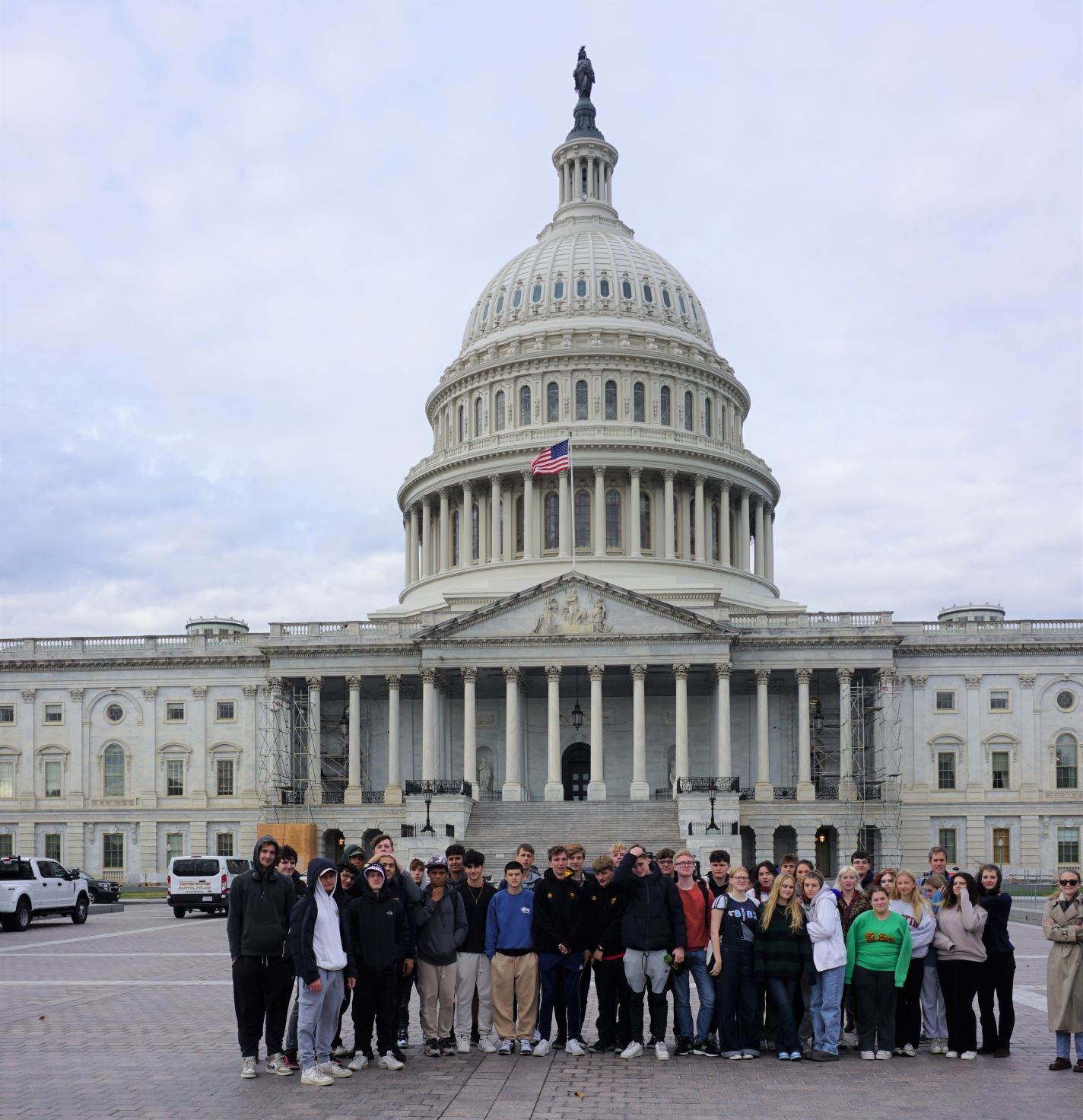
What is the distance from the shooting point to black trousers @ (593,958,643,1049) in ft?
58.8

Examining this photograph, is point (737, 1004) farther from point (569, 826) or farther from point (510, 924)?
point (569, 826)

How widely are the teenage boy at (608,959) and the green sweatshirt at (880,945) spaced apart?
282 cm

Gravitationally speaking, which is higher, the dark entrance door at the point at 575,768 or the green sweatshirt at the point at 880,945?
the green sweatshirt at the point at 880,945

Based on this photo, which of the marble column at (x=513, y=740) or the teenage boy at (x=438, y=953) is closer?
the teenage boy at (x=438, y=953)

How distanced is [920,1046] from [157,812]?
6320 cm

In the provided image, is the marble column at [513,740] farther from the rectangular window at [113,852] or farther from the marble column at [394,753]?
the rectangular window at [113,852]

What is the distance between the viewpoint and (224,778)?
3002 inches

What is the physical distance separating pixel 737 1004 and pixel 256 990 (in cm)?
594

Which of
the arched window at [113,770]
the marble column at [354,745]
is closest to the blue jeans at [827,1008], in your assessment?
the marble column at [354,745]

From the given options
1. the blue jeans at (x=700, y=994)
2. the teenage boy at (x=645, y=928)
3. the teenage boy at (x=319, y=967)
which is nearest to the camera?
the teenage boy at (x=319, y=967)

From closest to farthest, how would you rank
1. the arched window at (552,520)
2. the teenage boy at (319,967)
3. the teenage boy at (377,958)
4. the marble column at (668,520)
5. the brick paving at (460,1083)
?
the brick paving at (460,1083), the teenage boy at (319,967), the teenage boy at (377,958), the marble column at (668,520), the arched window at (552,520)

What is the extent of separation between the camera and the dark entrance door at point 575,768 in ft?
247

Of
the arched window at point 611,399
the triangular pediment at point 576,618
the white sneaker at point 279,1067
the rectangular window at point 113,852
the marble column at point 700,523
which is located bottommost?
the rectangular window at point 113,852

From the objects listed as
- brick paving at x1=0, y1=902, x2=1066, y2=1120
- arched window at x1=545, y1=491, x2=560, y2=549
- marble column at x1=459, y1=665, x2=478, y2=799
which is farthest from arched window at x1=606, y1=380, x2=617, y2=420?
brick paving at x1=0, y1=902, x2=1066, y2=1120
